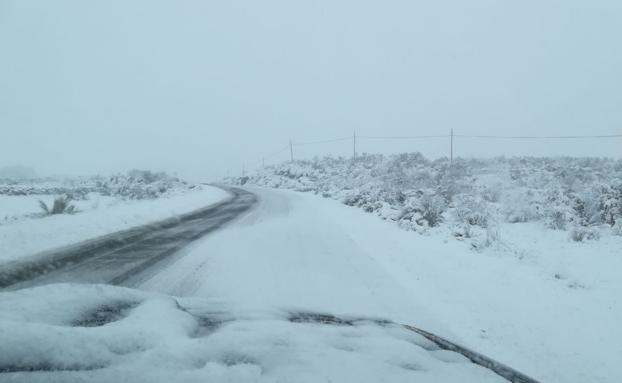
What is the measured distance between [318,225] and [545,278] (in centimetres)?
712

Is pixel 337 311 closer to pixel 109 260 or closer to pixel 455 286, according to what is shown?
pixel 455 286

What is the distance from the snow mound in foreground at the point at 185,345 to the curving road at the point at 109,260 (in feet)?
10.8

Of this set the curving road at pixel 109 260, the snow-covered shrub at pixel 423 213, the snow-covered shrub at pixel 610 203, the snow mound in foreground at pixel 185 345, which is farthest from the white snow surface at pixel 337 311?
the snow-covered shrub at pixel 610 203

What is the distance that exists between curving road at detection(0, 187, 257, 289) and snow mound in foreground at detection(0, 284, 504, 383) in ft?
10.8

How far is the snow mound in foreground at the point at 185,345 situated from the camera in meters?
2.09

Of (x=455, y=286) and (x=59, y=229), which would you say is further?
(x=59, y=229)

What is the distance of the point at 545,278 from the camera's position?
7.43 metres

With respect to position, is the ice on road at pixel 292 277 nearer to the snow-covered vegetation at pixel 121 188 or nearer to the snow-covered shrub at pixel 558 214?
the snow-covered shrub at pixel 558 214

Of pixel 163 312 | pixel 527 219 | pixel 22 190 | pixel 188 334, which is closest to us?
pixel 188 334

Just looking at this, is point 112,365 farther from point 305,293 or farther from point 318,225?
point 318,225

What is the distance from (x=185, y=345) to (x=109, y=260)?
5822 mm

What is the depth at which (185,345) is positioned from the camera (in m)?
2.42

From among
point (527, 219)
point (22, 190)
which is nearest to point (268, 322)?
point (527, 219)

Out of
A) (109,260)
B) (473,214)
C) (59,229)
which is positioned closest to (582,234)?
(473,214)
